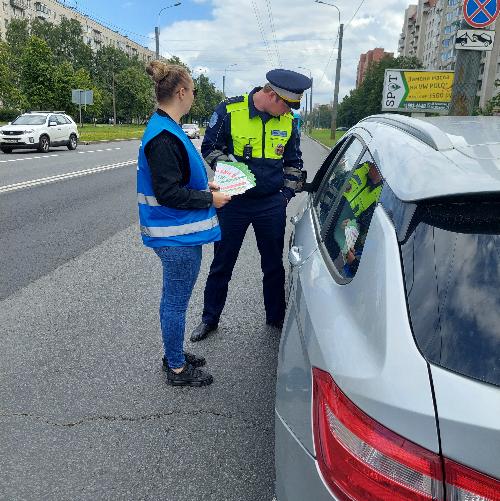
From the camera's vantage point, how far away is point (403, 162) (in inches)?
59.3

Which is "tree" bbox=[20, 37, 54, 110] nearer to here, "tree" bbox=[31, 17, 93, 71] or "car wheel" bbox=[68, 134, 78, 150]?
"car wheel" bbox=[68, 134, 78, 150]

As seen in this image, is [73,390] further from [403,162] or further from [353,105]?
[353,105]

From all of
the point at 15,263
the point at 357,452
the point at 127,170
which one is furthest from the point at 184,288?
the point at 127,170

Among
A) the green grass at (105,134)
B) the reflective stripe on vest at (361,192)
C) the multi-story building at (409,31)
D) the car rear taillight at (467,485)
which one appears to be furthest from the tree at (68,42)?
the car rear taillight at (467,485)

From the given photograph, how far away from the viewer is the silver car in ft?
3.17

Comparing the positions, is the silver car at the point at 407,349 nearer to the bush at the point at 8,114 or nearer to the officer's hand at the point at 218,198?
the officer's hand at the point at 218,198

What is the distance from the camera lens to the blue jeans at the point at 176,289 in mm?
2781

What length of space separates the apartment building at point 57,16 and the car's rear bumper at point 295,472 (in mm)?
71295

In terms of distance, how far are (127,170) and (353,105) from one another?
90036 millimetres

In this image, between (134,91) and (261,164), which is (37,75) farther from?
(261,164)

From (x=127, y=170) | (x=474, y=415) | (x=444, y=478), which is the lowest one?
(x=127, y=170)

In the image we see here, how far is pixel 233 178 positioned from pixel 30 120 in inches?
793

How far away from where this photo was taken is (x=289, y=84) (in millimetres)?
3127

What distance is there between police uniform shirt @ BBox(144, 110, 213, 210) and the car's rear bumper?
138 cm
